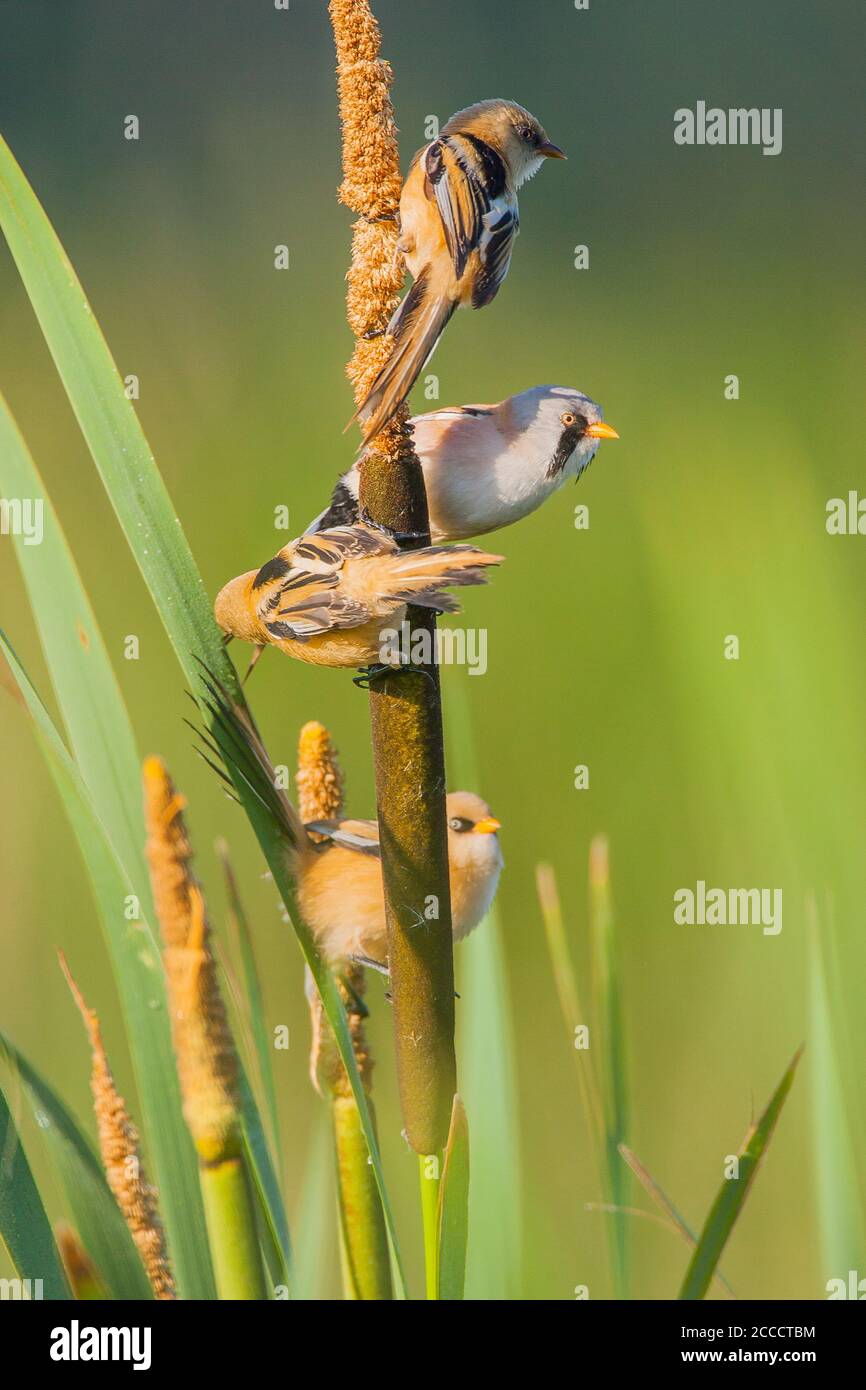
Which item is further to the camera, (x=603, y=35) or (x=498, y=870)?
(x=603, y=35)

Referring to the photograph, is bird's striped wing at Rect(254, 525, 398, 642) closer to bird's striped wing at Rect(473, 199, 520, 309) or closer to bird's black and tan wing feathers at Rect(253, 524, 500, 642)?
bird's black and tan wing feathers at Rect(253, 524, 500, 642)

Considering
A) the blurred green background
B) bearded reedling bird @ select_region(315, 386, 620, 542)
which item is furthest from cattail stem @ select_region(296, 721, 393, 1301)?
the blurred green background

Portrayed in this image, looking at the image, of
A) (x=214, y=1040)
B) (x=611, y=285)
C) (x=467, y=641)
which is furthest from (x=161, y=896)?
(x=611, y=285)

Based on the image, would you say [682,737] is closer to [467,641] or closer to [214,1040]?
[467,641]

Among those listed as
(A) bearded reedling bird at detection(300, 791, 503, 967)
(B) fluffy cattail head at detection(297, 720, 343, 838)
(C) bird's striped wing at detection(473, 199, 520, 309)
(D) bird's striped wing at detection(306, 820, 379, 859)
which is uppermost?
(C) bird's striped wing at detection(473, 199, 520, 309)

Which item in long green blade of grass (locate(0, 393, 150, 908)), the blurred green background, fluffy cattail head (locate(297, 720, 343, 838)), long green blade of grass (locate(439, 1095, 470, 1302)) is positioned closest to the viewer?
long green blade of grass (locate(439, 1095, 470, 1302))

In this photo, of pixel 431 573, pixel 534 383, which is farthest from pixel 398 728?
pixel 534 383

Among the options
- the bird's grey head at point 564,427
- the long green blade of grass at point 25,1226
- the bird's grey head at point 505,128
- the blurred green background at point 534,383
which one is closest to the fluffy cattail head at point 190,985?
the long green blade of grass at point 25,1226

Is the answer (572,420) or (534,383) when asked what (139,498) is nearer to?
(572,420)
